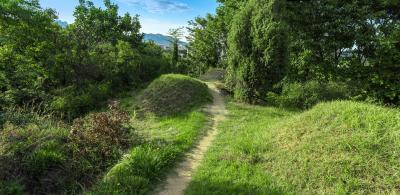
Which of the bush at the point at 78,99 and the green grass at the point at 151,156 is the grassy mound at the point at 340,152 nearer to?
the green grass at the point at 151,156

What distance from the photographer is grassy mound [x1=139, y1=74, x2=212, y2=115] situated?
13.0 metres

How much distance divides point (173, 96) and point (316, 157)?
8.36m

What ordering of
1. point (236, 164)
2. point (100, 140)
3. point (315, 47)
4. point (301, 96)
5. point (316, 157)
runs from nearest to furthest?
point (316, 157)
point (236, 164)
point (100, 140)
point (301, 96)
point (315, 47)

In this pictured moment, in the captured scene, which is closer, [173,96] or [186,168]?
[186,168]

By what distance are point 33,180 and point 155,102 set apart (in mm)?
7340

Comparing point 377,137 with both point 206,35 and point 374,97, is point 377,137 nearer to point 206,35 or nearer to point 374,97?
point 374,97

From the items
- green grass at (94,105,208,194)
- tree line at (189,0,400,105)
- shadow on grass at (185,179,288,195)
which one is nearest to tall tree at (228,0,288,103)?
tree line at (189,0,400,105)

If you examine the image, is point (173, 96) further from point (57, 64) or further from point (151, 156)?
point (151, 156)

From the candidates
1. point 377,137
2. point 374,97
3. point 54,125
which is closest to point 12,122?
point 54,125

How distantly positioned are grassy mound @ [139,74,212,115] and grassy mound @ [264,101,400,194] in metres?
5.74

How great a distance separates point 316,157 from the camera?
6.54 m

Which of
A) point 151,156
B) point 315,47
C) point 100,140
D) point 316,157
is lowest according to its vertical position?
point 151,156

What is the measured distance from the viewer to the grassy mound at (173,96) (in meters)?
13.0

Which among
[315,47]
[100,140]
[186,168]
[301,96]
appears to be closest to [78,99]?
[100,140]
